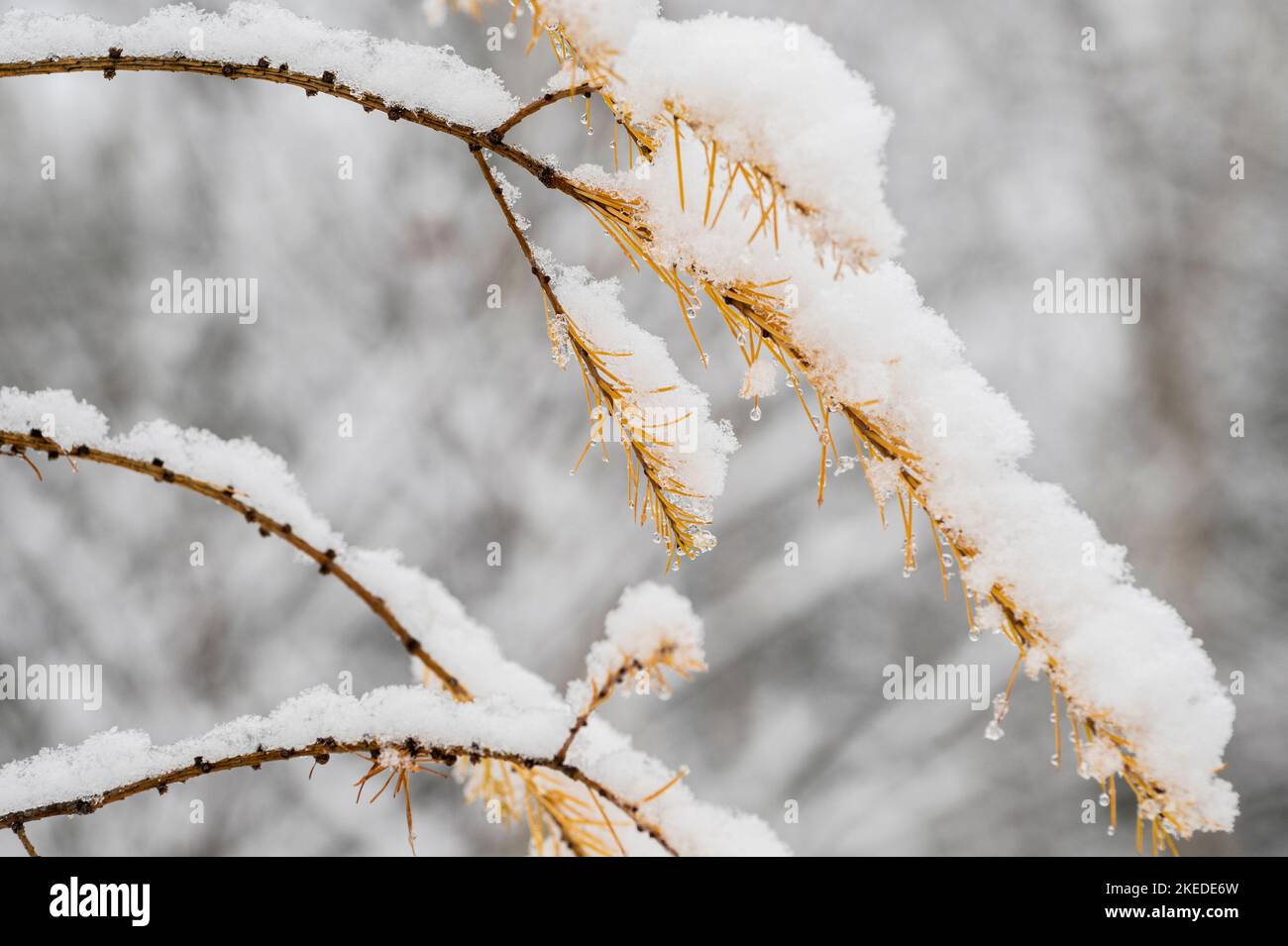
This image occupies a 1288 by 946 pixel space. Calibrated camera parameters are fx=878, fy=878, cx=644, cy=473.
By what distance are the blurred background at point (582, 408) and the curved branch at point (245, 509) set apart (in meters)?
2.20

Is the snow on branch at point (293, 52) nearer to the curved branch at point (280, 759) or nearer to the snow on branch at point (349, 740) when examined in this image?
the snow on branch at point (349, 740)

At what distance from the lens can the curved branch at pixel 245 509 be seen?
15.8 inches

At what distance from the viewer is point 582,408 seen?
2.83 meters

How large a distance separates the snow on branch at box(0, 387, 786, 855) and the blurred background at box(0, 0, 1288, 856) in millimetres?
2187

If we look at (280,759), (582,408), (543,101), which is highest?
(582,408)

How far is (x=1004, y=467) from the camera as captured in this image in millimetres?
370

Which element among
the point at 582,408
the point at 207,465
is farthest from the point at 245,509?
the point at 582,408

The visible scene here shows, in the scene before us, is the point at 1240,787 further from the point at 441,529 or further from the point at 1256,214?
the point at 441,529

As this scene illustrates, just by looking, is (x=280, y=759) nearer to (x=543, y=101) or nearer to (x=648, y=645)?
(x=648, y=645)

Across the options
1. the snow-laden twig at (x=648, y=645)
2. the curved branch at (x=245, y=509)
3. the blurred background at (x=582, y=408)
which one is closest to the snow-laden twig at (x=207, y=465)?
the curved branch at (x=245, y=509)

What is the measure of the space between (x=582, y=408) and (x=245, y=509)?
7.88 ft

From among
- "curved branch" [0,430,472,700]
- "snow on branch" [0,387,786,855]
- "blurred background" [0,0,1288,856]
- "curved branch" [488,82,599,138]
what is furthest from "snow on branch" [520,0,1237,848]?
"blurred background" [0,0,1288,856]

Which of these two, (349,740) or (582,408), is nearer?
(349,740)

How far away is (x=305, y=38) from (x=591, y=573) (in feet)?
8.35
